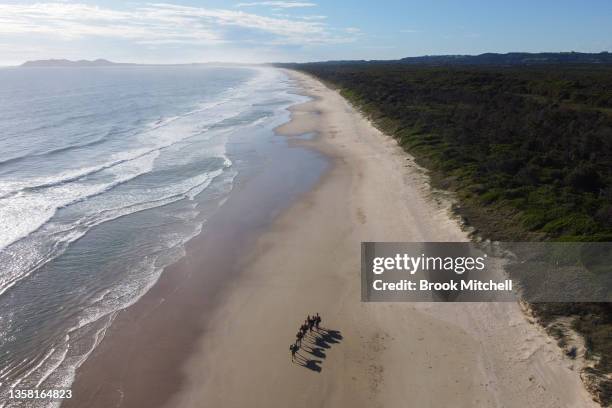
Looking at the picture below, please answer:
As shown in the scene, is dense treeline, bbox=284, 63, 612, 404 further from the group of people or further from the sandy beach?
the group of people

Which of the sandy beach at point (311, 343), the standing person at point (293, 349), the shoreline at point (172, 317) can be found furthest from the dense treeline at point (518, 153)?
the shoreline at point (172, 317)

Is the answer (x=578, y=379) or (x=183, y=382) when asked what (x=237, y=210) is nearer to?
(x=183, y=382)

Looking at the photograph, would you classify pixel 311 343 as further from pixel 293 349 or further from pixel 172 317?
pixel 172 317

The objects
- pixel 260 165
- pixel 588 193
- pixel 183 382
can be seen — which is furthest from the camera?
pixel 260 165

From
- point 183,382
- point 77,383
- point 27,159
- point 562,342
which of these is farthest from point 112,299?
point 27,159

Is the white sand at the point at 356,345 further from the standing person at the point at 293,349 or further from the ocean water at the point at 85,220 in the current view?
the ocean water at the point at 85,220

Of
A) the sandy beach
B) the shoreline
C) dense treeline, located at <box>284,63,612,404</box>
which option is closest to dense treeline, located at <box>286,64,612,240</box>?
dense treeline, located at <box>284,63,612,404</box>

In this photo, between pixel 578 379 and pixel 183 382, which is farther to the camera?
pixel 183 382
